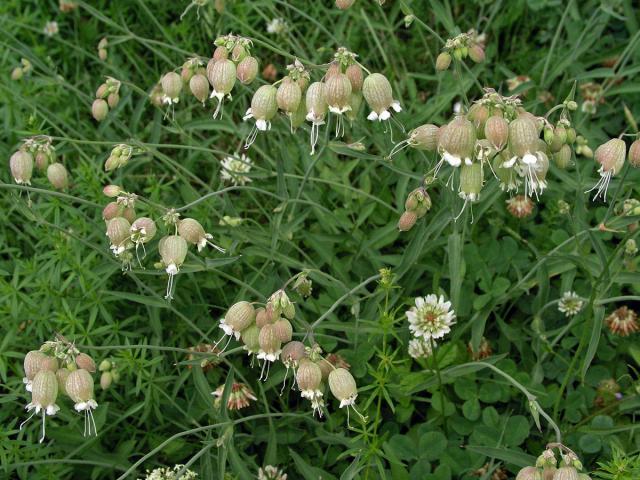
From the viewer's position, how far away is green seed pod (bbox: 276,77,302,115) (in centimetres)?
269

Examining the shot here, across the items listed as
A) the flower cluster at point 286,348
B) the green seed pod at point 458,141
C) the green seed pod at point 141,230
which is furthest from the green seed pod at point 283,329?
the green seed pod at point 458,141

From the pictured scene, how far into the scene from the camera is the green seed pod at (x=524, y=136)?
2.35m

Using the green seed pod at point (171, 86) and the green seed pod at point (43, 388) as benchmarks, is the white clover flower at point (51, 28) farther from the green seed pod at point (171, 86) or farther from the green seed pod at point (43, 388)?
the green seed pod at point (43, 388)

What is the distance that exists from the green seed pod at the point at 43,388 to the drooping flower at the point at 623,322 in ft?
7.29

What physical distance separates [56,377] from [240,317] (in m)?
0.62

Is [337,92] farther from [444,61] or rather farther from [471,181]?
[444,61]

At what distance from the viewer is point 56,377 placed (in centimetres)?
261

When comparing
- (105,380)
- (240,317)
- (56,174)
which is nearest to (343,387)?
(240,317)

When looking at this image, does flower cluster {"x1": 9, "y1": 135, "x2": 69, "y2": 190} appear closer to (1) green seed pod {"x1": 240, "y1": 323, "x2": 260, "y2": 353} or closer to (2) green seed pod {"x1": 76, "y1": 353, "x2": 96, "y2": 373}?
(2) green seed pod {"x1": 76, "y1": 353, "x2": 96, "y2": 373}

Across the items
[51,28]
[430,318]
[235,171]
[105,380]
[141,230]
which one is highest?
[141,230]

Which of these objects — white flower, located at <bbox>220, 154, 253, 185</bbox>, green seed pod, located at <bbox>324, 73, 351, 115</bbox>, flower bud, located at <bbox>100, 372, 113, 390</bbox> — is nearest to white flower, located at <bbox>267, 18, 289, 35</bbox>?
white flower, located at <bbox>220, 154, 253, 185</bbox>

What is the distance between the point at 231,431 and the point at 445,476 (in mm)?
778

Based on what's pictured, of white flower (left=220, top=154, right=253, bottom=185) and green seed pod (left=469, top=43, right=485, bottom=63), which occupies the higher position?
green seed pod (left=469, top=43, right=485, bottom=63)

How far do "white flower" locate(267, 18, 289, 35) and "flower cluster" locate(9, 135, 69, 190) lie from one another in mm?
1684
